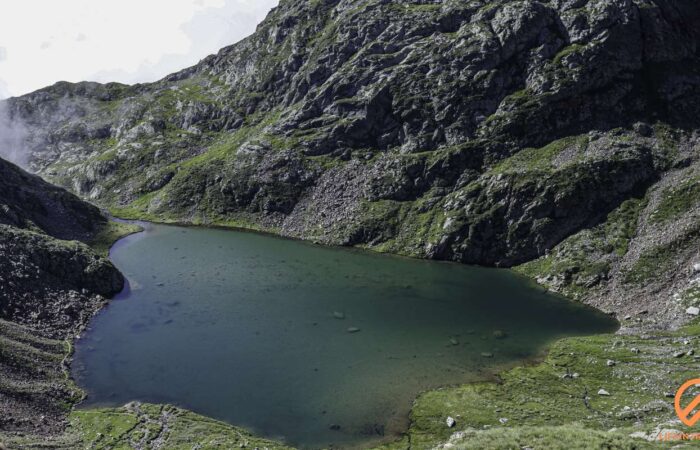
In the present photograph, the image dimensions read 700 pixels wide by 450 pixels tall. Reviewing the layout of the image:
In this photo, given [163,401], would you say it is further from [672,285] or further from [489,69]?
[489,69]

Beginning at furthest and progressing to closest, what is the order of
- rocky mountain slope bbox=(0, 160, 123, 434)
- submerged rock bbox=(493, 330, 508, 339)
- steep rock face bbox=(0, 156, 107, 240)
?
steep rock face bbox=(0, 156, 107, 240) < submerged rock bbox=(493, 330, 508, 339) < rocky mountain slope bbox=(0, 160, 123, 434)

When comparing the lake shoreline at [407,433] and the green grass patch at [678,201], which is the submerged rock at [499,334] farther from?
the green grass patch at [678,201]

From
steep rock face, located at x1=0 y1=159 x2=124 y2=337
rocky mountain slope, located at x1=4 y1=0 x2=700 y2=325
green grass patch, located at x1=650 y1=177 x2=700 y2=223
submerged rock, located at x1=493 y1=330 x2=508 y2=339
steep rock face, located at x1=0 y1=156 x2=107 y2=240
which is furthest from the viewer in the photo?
steep rock face, located at x1=0 y1=156 x2=107 y2=240

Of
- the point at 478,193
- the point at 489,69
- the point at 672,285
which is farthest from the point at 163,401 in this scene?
the point at 489,69

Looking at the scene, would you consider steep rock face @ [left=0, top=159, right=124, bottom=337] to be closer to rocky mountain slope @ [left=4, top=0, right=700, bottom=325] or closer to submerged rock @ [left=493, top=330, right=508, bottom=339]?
rocky mountain slope @ [left=4, top=0, right=700, bottom=325]

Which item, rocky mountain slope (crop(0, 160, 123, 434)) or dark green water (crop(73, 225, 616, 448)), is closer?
rocky mountain slope (crop(0, 160, 123, 434))

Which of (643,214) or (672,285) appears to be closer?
(672,285)

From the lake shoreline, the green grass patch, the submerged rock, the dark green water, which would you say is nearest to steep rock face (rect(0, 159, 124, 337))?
the dark green water
